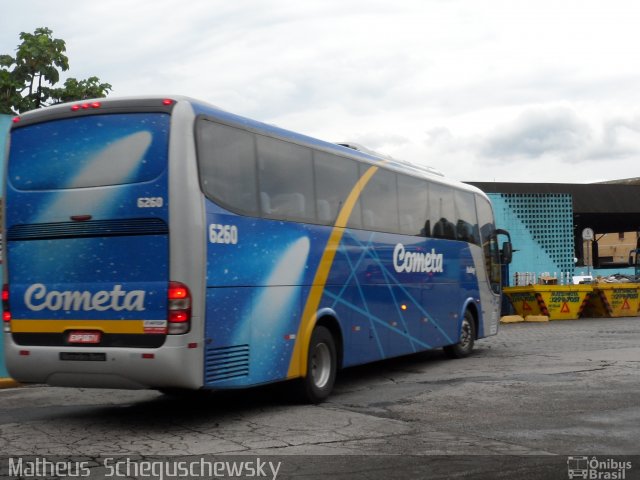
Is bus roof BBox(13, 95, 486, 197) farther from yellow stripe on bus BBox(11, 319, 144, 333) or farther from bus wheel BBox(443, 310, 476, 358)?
bus wheel BBox(443, 310, 476, 358)

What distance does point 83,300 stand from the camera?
28.7 ft

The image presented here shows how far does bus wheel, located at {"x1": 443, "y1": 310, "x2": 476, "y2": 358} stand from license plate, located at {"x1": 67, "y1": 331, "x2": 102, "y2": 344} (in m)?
8.64

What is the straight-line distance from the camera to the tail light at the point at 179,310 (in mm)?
8328

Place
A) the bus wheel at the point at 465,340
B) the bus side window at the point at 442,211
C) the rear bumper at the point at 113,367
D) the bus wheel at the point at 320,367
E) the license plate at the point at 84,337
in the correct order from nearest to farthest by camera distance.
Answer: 1. the rear bumper at the point at 113,367
2. the license plate at the point at 84,337
3. the bus wheel at the point at 320,367
4. the bus side window at the point at 442,211
5. the bus wheel at the point at 465,340

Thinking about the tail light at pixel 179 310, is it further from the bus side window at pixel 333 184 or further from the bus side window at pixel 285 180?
the bus side window at pixel 333 184

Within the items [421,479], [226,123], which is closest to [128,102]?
[226,123]

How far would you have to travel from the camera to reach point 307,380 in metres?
10.3

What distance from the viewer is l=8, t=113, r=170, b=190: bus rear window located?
8.60 metres

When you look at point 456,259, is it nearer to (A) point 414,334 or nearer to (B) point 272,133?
(A) point 414,334

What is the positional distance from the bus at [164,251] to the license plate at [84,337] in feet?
0.05

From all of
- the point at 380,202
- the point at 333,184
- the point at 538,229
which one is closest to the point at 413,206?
the point at 380,202

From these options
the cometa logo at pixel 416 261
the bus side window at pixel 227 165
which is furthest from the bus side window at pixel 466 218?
the bus side window at pixel 227 165

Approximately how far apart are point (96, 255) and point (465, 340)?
9.16m

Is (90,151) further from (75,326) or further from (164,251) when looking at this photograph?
(75,326)
